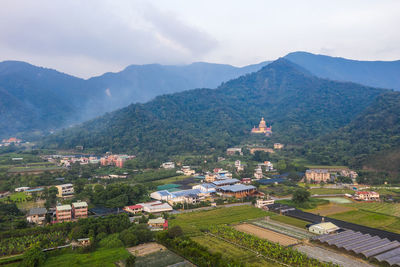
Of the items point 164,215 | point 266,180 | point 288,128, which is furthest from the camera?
point 288,128

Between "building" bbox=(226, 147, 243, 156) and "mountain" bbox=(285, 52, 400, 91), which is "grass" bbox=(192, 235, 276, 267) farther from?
"mountain" bbox=(285, 52, 400, 91)

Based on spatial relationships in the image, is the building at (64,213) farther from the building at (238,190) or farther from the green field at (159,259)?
the building at (238,190)

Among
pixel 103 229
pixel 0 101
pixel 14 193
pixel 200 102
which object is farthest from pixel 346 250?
pixel 0 101

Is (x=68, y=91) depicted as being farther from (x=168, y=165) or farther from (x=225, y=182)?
(x=225, y=182)

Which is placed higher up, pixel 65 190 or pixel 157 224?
pixel 65 190

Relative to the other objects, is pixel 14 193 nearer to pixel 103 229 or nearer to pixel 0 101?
A: pixel 103 229

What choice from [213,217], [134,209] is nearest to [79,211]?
[134,209]
